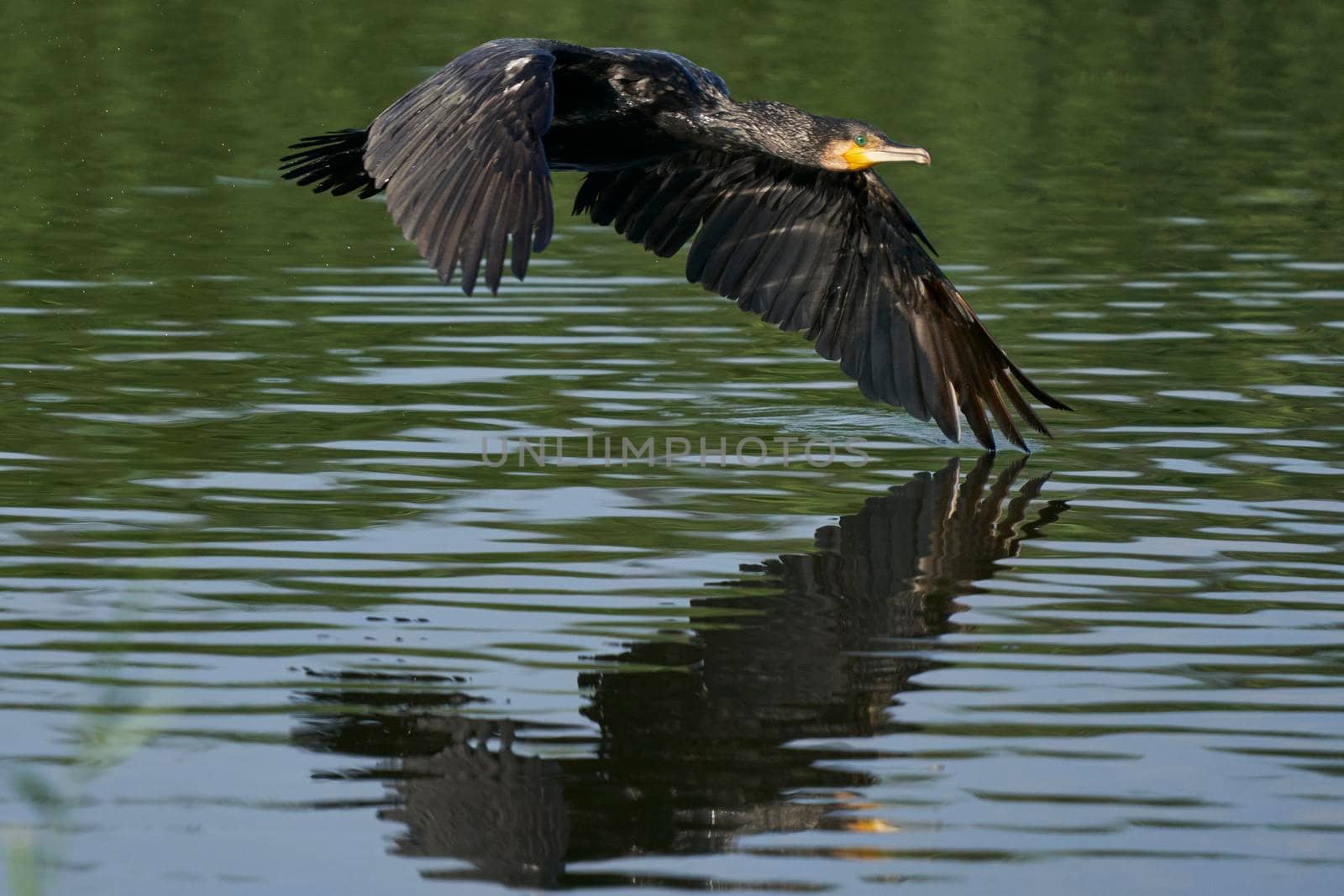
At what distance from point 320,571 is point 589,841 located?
7.89 feet

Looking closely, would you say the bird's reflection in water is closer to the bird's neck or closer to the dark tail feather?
the bird's neck

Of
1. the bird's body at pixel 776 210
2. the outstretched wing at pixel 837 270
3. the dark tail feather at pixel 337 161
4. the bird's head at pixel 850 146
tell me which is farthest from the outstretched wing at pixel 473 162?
the outstretched wing at pixel 837 270

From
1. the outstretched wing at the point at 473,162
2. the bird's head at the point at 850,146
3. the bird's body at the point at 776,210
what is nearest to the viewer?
the outstretched wing at the point at 473,162

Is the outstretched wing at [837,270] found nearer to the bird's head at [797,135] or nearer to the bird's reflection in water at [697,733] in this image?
the bird's head at [797,135]

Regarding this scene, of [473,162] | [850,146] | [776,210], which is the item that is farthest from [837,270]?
[473,162]

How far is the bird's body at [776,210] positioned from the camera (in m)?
8.60

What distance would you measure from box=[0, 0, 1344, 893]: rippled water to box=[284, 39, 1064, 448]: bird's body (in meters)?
0.36

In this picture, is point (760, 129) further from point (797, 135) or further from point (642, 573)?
point (642, 573)

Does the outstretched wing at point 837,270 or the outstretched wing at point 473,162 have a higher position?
the outstretched wing at point 473,162

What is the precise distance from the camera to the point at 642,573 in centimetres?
678

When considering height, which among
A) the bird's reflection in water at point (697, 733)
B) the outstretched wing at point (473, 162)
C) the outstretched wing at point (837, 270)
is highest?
the outstretched wing at point (473, 162)

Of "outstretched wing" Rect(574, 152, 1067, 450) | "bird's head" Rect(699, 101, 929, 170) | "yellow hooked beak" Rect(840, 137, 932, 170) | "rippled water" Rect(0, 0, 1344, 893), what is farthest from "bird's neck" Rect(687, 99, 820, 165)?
"rippled water" Rect(0, 0, 1344, 893)

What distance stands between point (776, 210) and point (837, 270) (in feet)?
1.26

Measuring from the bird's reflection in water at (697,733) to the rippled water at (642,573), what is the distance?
15 millimetres
